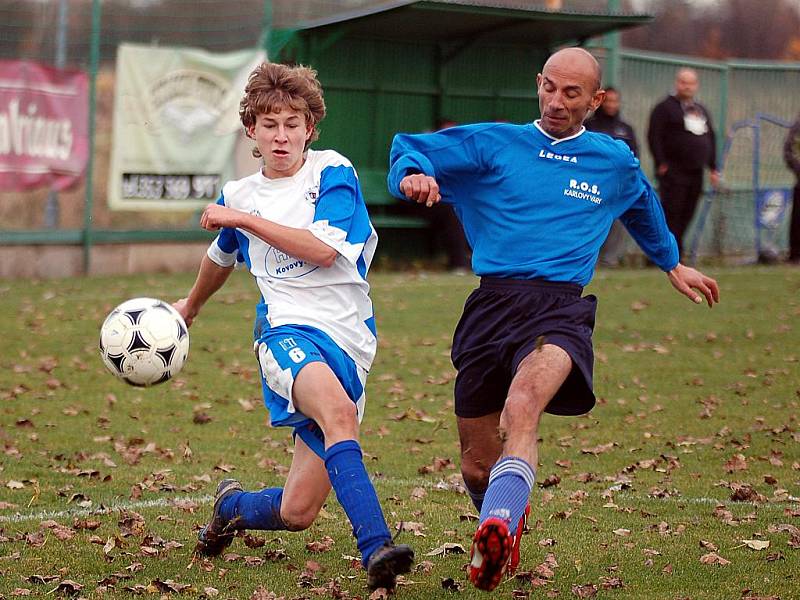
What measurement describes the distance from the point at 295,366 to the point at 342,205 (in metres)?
0.64

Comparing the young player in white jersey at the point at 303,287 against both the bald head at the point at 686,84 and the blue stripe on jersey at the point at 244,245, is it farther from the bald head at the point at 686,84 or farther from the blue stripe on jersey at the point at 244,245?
the bald head at the point at 686,84

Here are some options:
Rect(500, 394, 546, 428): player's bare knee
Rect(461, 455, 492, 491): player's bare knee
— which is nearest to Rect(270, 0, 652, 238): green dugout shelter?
Rect(461, 455, 492, 491): player's bare knee

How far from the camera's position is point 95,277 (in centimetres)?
1509

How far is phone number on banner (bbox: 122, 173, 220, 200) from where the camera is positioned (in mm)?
15367

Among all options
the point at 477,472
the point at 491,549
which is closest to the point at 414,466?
the point at 477,472

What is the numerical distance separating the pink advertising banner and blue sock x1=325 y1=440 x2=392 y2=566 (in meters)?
10.6

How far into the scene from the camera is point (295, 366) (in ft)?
15.1

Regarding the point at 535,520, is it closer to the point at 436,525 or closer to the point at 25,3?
the point at 436,525

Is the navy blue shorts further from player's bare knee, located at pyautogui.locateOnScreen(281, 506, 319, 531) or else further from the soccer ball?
the soccer ball

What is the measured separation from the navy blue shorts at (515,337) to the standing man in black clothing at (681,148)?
11.9m

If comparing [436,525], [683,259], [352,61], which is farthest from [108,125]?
[436,525]

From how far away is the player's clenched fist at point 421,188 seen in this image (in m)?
4.70

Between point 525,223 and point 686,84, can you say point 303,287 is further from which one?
point 686,84

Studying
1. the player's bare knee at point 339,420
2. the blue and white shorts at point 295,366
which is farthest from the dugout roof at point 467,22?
the player's bare knee at point 339,420
